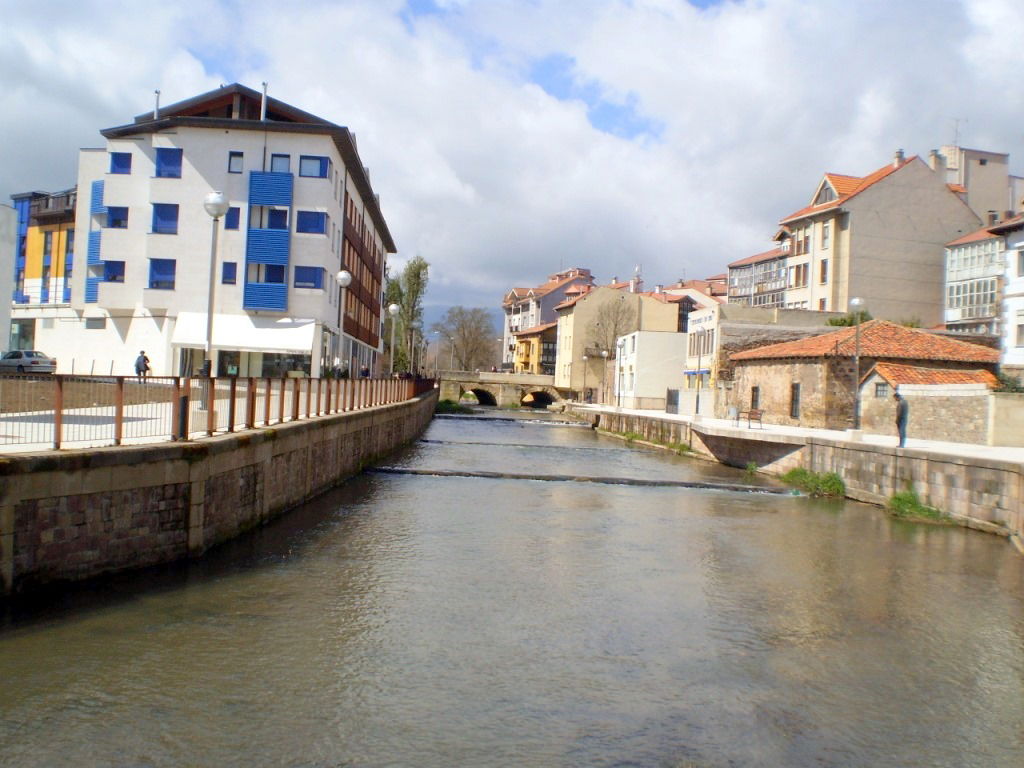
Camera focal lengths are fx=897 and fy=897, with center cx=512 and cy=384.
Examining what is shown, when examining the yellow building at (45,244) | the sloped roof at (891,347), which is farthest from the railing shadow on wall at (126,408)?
the yellow building at (45,244)

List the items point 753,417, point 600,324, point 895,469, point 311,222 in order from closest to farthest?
1. point 895,469
2. point 753,417
3. point 311,222
4. point 600,324

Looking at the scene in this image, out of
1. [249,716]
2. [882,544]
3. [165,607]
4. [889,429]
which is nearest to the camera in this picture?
[249,716]

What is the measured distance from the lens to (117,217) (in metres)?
43.1

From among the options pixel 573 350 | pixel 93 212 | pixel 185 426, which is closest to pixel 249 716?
pixel 185 426

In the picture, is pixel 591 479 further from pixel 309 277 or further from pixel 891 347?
pixel 309 277

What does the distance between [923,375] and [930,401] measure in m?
4.58

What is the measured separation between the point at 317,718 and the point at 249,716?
0.56 meters

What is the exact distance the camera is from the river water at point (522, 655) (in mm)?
7172

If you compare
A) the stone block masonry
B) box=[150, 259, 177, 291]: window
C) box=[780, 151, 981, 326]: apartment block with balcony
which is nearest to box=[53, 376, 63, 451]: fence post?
the stone block masonry

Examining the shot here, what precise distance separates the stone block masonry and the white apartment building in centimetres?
2599

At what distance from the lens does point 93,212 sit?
47125 millimetres

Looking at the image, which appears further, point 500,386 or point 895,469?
point 500,386

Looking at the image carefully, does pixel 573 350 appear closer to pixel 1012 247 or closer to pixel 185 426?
pixel 1012 247

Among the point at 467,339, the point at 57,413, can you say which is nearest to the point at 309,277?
the point at 57,413
